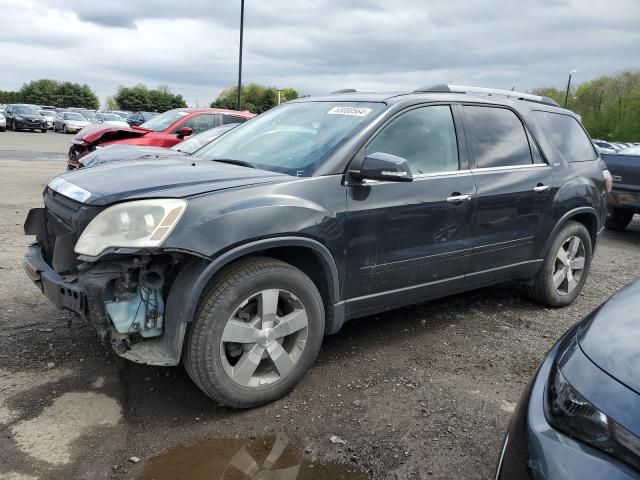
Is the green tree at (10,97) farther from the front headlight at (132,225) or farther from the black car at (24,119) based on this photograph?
the front headlight at (132,225)

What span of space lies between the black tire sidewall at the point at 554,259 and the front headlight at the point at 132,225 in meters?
3.28

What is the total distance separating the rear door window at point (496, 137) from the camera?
13.2ft

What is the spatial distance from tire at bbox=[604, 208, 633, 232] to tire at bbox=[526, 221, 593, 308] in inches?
180

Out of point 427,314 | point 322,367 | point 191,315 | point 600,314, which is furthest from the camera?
point 427,314

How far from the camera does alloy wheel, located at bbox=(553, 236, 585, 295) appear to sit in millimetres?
4781

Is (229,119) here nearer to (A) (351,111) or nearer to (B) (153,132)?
(B) (153,132)

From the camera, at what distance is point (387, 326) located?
14.0 ft

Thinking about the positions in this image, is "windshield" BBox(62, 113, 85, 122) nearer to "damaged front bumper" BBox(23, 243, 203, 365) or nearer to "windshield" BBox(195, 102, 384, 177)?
"windshield" BBox(195, 102, 384, 177)

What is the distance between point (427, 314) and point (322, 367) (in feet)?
4.40

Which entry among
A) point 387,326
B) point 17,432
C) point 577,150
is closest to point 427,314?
point 387,326

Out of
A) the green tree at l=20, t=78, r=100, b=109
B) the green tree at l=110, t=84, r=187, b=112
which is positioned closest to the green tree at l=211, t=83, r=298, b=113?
the green tree at l=110, t=84, r=187, b=112

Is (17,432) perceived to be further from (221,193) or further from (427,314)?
(427,314)

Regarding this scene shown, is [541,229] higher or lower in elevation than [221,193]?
lower

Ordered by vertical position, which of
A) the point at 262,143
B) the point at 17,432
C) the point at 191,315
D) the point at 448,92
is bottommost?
the point at 17,432
